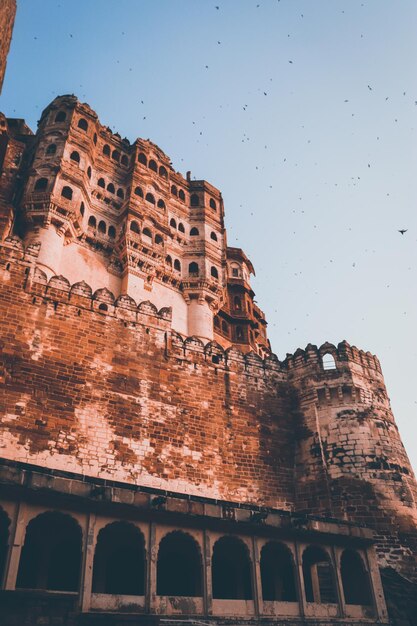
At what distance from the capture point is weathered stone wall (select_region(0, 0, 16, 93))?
9296 millimetres

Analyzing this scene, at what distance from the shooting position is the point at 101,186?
31438 mm

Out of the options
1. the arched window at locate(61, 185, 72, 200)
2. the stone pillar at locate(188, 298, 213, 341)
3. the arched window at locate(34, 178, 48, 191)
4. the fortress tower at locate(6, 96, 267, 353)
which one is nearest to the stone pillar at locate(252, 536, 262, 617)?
the fortress tower at locate(6, 96, 267, 353)

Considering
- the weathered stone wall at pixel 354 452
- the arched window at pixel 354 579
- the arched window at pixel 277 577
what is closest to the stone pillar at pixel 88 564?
the arched window at pixel 277 577

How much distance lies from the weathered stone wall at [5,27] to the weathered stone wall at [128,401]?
27.4 ft

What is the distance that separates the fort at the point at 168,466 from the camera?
11500mm

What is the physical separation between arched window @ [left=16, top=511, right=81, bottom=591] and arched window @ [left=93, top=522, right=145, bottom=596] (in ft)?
1.78

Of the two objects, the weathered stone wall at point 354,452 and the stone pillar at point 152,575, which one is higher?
the weathered stone wall at point 354,452

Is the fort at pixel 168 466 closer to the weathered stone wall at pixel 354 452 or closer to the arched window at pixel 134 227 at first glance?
the weathered stone wall at pixel 354 452

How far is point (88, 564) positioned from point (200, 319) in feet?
66.6

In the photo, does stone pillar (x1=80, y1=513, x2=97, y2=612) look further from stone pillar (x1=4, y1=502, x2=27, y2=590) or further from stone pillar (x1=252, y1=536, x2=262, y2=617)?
stone pillar (x1=252, y1=536, x2=262, y2=617)

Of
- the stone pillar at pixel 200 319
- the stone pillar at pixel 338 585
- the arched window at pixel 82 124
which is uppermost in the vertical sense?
the arched window at pixel 82 124

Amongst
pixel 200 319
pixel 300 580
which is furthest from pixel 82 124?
pixel 300 580

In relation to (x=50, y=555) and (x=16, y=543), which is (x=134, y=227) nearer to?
(x=50, y=555)

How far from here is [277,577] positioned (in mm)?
15266
